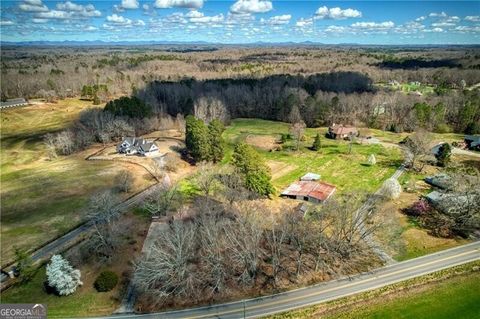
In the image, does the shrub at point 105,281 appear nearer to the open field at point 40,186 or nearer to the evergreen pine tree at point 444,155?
the open field at point 40,186

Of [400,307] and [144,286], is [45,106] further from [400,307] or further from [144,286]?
[400,307]

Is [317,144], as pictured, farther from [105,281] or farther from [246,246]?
[105,281]

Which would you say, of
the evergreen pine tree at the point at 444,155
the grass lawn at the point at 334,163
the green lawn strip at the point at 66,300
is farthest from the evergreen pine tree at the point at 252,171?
the evergreen pine tree at the point at 444,155

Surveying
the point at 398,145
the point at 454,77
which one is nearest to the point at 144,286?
the point at 398,145

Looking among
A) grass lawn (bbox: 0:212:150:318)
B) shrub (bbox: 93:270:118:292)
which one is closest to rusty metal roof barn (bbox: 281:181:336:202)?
grass lawn (bbox: 0:212:150:318)

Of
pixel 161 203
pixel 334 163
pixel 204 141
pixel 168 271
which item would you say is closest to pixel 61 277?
pixel 168 271
